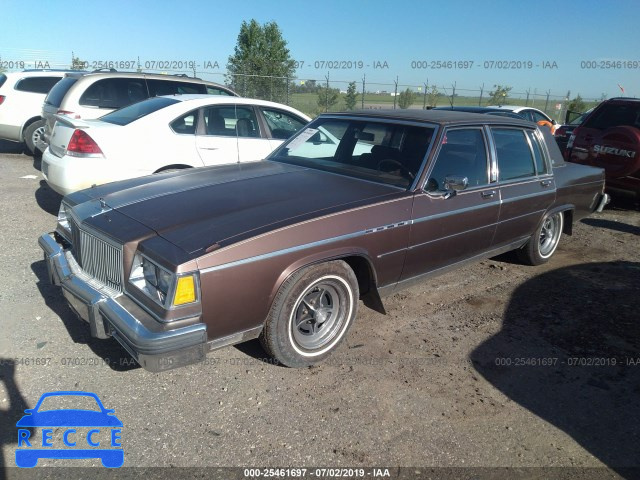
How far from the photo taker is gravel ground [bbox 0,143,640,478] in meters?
2.53

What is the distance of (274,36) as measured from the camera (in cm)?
3453

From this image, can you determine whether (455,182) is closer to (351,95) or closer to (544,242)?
(544,242)

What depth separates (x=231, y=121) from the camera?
6.19 m

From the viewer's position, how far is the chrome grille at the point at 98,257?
2830mm

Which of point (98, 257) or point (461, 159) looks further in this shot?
point (461, 159)

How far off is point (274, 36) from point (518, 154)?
110 feet

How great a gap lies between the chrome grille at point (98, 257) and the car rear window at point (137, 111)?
272cm

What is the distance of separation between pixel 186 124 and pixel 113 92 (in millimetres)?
3248

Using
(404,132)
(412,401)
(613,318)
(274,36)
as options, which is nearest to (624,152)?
(613,318)

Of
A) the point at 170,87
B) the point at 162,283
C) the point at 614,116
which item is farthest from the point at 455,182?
the point at 170,87

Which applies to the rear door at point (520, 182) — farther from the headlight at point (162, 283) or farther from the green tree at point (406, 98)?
the green tree at point (406, 98)

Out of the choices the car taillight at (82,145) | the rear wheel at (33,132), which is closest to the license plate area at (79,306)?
the car taillight at (82,145)

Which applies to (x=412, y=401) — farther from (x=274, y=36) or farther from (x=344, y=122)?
(x=274, y=36)

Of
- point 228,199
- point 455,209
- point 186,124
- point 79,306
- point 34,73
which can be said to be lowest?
point 79,306
